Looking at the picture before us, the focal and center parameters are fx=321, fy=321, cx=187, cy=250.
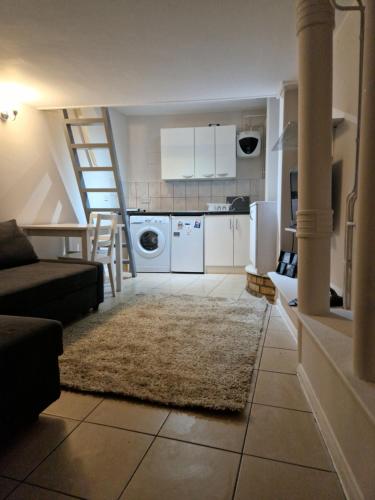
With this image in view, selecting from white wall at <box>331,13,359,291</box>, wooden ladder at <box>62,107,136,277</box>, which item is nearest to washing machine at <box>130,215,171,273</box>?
wooden ladder at <box>62,107,136,277</box>

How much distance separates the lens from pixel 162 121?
541cm

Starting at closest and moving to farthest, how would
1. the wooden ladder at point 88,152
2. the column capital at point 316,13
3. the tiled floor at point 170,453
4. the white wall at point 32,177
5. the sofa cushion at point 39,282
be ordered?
the tiled floor at point 170,453 < the column capital at point 316,13 < the sofa cushion at point 39,282 < the white wall at point 32,177 < the wooden ladder at point 88,152

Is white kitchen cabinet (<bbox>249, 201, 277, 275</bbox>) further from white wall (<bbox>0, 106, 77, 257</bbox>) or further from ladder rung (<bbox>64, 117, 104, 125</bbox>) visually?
white wall (<bbox>0, 106, 77, 257</bbox>)

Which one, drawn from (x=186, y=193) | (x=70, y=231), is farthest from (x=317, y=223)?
(x=186, y=193)

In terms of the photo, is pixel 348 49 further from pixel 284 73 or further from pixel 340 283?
pixel 340 283

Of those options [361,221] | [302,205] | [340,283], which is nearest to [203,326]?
[340,283]

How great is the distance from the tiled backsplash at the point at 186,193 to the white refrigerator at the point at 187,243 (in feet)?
2.34

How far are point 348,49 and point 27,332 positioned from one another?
2.35 m

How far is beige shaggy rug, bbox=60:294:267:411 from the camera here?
5.06ft

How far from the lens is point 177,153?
506 centimetres

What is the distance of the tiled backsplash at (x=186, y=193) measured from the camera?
5.20 meters

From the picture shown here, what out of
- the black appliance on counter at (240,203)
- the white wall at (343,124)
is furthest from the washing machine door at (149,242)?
the white wall at (343,124)

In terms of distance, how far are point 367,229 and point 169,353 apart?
1.39 m

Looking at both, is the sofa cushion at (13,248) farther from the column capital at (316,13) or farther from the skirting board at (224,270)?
the column capital at (316,13)
